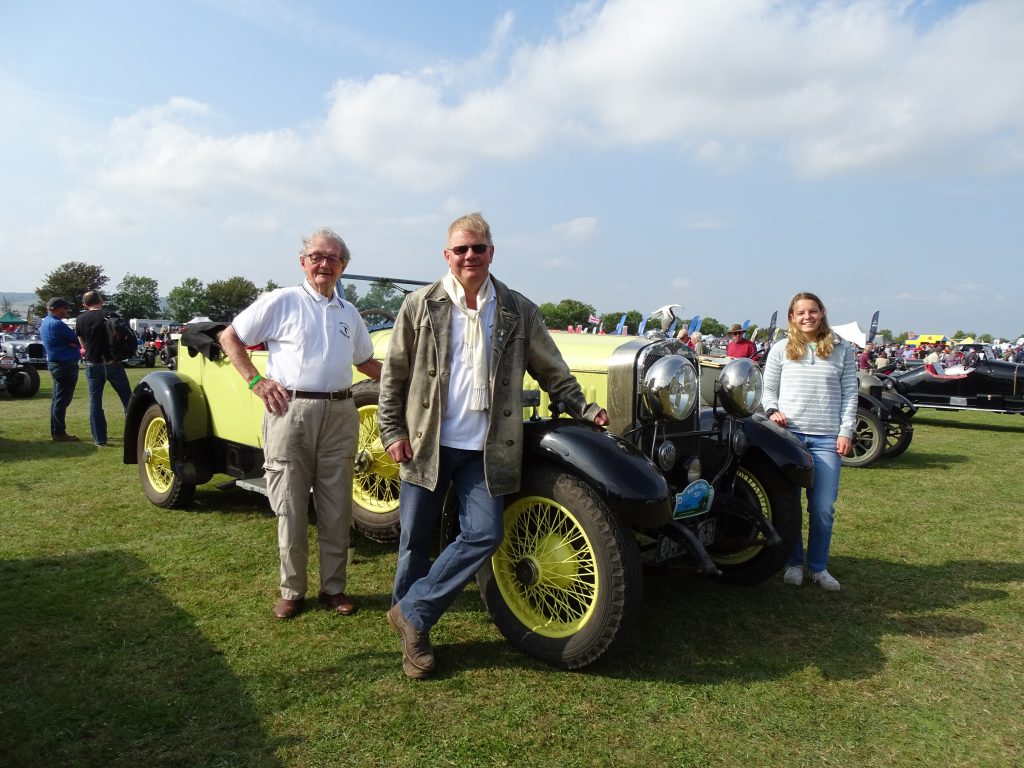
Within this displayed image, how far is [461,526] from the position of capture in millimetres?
2811

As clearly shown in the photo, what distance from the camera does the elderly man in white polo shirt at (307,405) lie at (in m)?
3.25

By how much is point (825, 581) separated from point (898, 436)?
5.72 meters

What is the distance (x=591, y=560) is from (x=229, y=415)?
3117 millimetres

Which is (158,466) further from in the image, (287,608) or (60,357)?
(60,357)

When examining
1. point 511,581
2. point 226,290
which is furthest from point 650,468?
point 226,290

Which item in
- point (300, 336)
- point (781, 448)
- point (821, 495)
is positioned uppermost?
point (300, 336)

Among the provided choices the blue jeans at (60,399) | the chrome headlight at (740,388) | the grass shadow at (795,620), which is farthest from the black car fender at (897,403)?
the blue jeans at (60,399)

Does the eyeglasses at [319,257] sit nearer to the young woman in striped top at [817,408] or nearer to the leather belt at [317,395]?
the leather belt at [317,395]

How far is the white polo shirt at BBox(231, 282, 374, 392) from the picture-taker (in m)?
→ 3.25

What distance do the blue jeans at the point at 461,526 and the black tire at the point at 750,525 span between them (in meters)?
1.40

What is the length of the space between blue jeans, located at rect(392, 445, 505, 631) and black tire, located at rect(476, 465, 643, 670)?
0.21m

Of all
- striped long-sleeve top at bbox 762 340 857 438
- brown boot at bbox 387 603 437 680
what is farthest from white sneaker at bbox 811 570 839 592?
brown boot at bbox 387 603 437 680

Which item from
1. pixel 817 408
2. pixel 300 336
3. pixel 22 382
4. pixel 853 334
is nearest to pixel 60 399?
pixel 22 382

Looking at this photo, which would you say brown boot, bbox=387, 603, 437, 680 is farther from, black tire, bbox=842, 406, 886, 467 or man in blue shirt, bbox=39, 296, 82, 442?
man in blue shirt, bbox=39, 296, 82, 442
